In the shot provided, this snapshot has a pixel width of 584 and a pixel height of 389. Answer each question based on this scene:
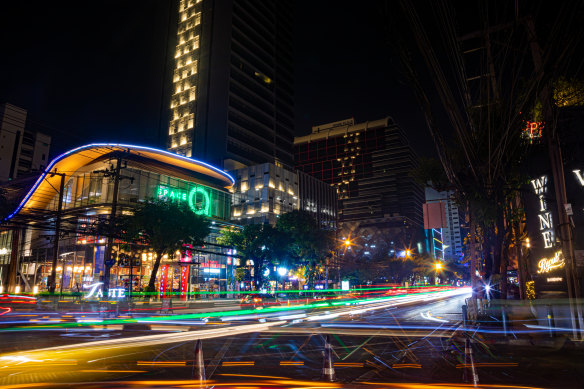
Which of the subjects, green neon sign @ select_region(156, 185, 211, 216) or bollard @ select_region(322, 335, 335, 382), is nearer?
bollard @ select_region(322, 335, 335, 382)

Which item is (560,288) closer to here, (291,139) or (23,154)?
(291,139)

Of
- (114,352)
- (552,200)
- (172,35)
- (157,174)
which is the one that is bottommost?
(114,352)

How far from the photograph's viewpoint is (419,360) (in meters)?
10.9

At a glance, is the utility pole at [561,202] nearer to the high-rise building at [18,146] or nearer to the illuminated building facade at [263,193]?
the illuminated building facade at [263,193]

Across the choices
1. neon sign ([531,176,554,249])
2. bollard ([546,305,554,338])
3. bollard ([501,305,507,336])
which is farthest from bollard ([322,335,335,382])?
neon sign ([531,176,554,249])

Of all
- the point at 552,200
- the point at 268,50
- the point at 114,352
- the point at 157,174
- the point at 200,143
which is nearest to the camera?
the point at 114,352

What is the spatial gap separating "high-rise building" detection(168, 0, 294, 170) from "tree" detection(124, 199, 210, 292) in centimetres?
5009

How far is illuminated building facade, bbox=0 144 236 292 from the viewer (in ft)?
173

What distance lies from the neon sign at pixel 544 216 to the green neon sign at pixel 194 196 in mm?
48299

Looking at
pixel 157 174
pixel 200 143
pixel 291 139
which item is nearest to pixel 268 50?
pixel 291 139

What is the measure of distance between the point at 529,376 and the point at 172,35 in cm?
11074

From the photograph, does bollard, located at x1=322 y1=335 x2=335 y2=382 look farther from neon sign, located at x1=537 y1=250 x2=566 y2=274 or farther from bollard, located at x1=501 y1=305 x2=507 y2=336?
neon sign, located at x1=537 y1=250 x2=566 y2=274

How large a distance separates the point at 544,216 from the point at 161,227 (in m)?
31.5

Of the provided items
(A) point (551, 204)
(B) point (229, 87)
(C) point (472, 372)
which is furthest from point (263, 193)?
(C) point (472, 372)
